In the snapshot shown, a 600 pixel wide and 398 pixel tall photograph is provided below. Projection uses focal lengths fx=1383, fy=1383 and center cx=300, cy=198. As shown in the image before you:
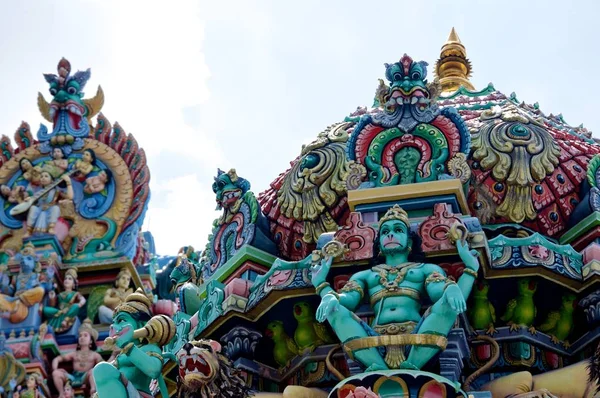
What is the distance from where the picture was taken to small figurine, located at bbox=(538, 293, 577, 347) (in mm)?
13500

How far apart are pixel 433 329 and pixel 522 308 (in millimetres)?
1468

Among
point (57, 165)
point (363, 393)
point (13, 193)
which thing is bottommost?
point (363, 393)

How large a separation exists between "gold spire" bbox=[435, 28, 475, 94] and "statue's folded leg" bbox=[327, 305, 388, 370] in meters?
6.45

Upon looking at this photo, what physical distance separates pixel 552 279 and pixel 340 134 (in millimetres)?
3211

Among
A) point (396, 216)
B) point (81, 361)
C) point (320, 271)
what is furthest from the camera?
point (81, 361)

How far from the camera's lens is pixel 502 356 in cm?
Answer: 1330

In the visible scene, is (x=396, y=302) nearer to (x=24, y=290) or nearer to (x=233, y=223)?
(x=233, y=223)

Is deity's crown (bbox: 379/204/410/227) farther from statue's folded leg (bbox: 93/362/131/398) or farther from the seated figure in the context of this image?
the seated figure

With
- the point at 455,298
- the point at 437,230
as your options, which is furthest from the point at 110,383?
the point at 437,230

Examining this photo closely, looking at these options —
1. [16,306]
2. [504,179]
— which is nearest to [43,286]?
[16,306]

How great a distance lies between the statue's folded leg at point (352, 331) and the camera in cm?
1231

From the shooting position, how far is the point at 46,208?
80.6 ft

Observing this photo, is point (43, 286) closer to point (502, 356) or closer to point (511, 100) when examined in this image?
point (511, 100)

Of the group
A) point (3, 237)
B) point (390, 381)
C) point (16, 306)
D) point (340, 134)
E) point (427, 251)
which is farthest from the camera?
point (3, 237)
